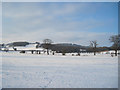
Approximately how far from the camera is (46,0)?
3.72 m

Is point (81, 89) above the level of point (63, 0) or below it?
below

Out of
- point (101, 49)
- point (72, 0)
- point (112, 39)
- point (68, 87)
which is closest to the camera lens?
point (68, 87)

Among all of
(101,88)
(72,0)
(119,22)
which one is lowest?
(101,88)

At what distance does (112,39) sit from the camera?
91.2 feet

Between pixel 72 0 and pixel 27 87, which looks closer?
pixel 27 87

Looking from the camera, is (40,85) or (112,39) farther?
(112,39)

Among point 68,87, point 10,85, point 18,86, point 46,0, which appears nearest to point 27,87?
point 18,86

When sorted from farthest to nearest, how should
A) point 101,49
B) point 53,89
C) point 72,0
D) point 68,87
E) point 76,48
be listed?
point 76,48, point 101,49, point 72,0, point 68,87, point 53,89

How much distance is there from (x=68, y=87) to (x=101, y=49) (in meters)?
40.5

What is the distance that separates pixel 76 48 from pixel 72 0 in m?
42.4

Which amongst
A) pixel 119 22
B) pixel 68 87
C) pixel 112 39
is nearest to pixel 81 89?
pixel 68 87

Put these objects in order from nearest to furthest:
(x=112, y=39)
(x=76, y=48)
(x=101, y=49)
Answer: (x=112, y=39)
(x=101, y=49)
(x=76, y=48)

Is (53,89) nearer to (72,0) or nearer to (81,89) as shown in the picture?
(81,89)

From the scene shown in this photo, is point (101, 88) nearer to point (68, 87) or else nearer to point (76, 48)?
point (68, 87)
